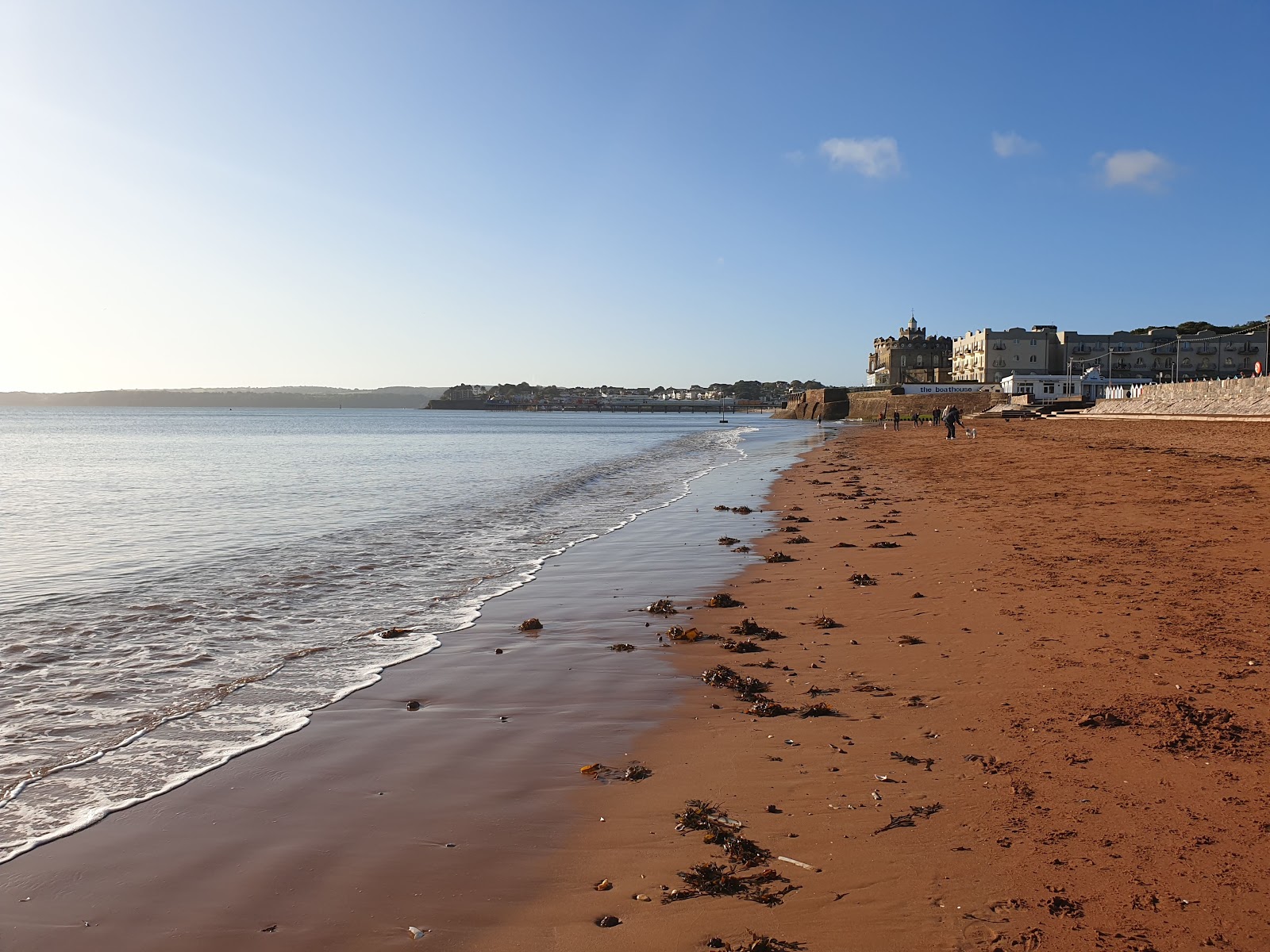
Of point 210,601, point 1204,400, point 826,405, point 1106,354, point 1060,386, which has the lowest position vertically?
point 210,601

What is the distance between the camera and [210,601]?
32.6ft

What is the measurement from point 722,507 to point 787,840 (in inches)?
594

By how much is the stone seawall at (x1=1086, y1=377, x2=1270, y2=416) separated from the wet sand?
37.8m

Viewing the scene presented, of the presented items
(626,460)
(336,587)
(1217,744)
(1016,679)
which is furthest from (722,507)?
(626,460)

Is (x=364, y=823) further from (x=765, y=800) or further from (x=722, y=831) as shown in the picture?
(x=765, y=800)

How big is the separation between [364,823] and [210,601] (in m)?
6.88

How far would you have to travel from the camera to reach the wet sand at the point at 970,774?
3238 mm

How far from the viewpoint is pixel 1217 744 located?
184 inches

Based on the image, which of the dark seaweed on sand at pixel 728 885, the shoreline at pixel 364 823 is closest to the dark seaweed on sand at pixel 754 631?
the shoreline at pixel 364 823

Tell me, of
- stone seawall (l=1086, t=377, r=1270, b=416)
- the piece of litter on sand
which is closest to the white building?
stone seawall (l=1086, t=377, r=1270, b=416)

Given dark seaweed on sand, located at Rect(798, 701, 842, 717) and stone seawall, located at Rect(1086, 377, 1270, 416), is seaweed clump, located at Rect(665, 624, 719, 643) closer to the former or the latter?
dark seaweed on sand, located at Rect(798, 701, 842, 717)

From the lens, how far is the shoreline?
346cm

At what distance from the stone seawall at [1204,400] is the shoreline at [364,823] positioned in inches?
1778

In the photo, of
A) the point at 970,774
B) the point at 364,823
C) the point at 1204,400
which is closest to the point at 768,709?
the point at 970,774
